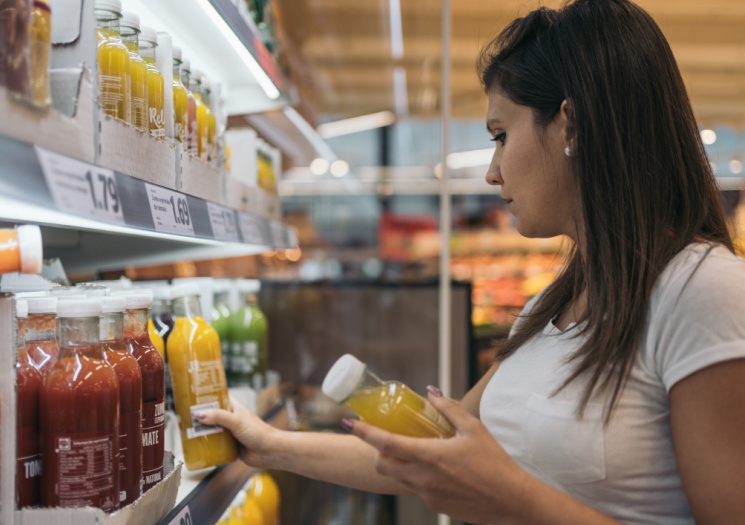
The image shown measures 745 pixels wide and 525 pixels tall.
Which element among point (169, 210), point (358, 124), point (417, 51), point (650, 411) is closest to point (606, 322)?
point (650, 411)

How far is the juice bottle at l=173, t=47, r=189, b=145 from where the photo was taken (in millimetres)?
1236

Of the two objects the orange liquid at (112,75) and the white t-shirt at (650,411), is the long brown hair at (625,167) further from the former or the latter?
the orange liquid at (112,75)

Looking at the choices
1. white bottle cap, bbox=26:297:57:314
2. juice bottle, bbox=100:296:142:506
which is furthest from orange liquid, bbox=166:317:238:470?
white bottle cap, bbox=26:297:57:314

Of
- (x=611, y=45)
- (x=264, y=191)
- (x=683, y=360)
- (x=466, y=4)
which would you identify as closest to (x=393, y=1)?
(x=466, y=4)

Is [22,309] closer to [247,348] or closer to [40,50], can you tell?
[40,50]

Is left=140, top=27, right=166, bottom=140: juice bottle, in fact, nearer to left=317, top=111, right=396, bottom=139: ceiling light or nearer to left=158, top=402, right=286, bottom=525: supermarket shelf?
left=158, top=402, right=286, bottom=525: supermarket shelf

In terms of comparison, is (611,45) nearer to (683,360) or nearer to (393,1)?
(683,360)

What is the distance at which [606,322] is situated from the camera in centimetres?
99

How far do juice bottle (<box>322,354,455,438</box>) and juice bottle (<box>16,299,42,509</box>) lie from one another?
1.22 feet

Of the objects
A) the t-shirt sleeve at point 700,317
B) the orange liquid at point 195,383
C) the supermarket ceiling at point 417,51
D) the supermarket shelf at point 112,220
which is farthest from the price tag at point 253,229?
the supermarket ceiling at point 417,51

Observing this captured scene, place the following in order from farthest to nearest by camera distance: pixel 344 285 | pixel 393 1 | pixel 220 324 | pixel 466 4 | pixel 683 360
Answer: pixel 393 1, pixel 466 4, pixel 344 285, pixel 220 324, pixel 683 360

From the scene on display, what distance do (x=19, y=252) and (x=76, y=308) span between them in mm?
125

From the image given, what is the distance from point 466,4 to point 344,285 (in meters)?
2.76

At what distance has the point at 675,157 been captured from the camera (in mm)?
1026
